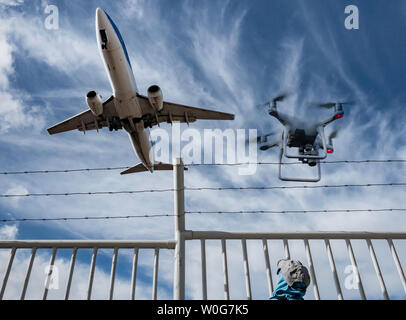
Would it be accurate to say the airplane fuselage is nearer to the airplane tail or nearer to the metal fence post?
the airplane tail

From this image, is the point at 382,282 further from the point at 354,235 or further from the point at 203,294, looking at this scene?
the point at 203,294

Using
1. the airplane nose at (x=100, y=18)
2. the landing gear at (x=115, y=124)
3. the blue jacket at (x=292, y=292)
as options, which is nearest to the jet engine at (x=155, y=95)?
the landing gear at (x=115, y=124)

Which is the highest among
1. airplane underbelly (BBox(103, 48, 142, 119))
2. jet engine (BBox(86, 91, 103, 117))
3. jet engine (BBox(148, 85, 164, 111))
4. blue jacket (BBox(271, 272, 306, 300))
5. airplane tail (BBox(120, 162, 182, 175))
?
airplane tail (BBox(120, 162, 182, 175))

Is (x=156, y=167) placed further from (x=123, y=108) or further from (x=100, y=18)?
(x=100, y=18)

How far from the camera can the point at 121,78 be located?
16609mm

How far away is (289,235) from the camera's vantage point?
3283mm

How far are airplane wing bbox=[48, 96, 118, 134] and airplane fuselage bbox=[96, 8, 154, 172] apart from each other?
143 centimetres

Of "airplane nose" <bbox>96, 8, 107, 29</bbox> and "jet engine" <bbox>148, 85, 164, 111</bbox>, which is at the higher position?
"airplane nose" <bbox>96, 8, 107, 29</bbox>

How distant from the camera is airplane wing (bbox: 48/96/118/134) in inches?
788

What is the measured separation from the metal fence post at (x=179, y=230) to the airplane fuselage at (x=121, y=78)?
46.2 ft

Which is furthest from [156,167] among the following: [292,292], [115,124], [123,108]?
[292,292]

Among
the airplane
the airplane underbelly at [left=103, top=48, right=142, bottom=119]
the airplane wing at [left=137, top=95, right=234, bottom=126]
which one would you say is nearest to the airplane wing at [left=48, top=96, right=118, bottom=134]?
the airplane

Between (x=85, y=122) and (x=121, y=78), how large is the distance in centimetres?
617
